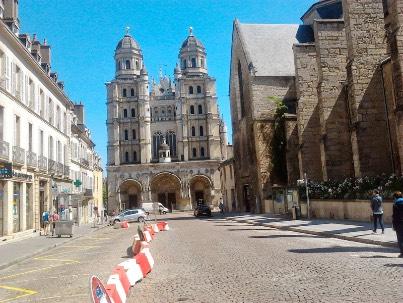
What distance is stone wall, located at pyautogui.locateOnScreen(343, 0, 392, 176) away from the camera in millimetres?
20469

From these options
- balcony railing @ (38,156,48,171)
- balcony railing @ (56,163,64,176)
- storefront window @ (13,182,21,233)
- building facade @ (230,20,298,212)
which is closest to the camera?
storefront window @ (13,182,21,233)

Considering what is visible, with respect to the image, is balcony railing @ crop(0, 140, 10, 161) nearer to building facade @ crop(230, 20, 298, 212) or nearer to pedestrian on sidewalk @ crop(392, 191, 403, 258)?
pedestrian on sidewalk @ crop(392, 191, 403, 258)

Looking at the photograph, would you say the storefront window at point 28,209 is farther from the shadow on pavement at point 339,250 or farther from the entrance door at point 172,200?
the entrance door at point 172,200

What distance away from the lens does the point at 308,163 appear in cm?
2780

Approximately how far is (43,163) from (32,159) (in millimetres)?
2119

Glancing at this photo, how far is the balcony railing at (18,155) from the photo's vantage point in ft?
64.4

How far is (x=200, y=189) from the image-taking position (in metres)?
69.9

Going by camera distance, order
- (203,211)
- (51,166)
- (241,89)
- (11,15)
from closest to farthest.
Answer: (11,15)
(51,166)
(203,211)
(241,89)

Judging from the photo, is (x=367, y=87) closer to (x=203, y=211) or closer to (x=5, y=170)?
(x=5, y=170)

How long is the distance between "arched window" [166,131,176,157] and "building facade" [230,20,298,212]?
101ft

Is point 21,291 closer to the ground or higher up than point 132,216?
closer to the ground

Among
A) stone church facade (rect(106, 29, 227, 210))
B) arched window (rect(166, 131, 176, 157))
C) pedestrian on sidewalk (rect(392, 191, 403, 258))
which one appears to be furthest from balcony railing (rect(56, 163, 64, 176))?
arched window (rect(166, 131, 176, 157))

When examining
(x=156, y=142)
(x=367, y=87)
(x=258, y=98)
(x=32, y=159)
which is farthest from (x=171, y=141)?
(x=367, y=87)

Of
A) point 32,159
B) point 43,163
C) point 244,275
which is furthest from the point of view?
point 43,163
